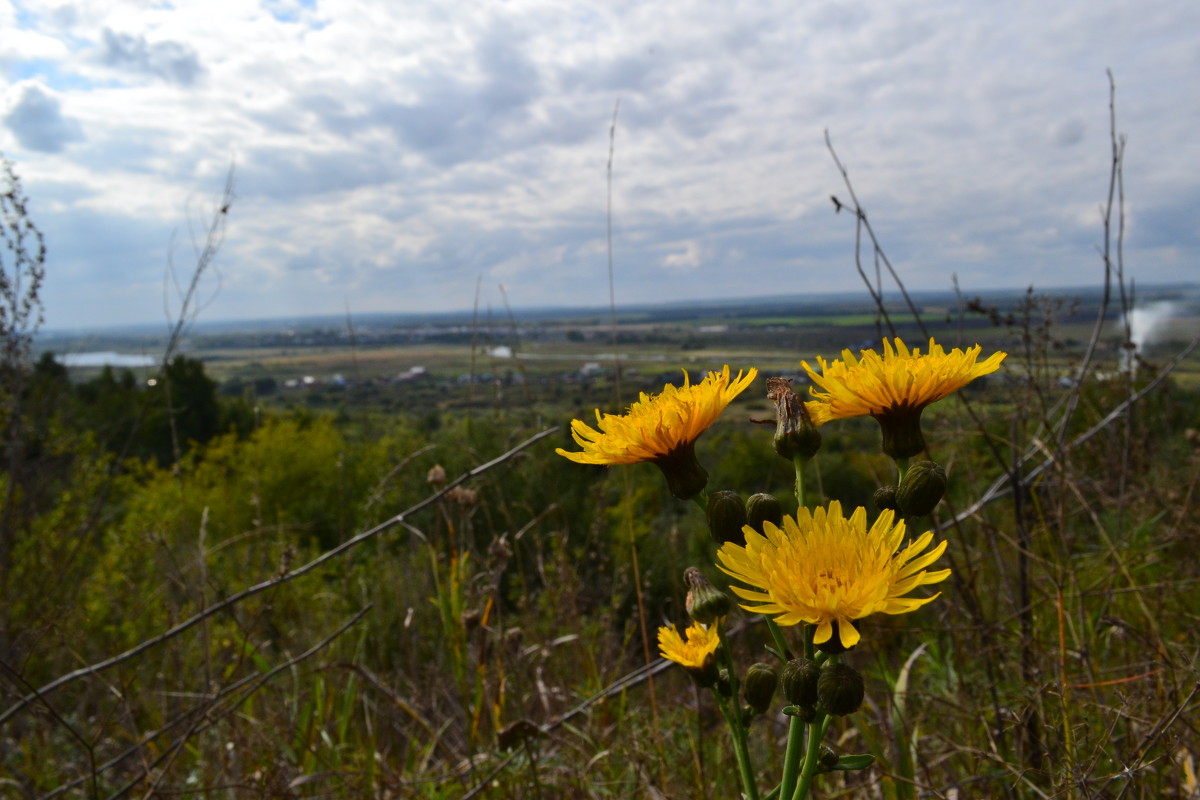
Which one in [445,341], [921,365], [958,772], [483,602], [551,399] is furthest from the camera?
[445,341]

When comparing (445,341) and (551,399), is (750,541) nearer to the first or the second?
(551,399)

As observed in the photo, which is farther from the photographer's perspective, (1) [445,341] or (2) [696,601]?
(1) [445,341]

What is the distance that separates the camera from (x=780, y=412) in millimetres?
1055

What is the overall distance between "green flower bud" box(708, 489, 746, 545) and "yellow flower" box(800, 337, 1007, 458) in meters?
0.20

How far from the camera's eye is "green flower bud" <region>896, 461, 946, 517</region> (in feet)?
2.92

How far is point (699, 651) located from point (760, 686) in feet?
0.41

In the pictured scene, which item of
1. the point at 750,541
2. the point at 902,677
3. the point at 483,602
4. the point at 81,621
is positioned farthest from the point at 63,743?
the point at 750,541

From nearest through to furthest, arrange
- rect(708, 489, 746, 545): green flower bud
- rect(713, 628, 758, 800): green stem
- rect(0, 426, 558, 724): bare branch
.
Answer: rect(713, 628, 758, 800): green stem → rect(708, 489, 746, 545): green flower bud → rect(0, 426, 558, 724): bare branch

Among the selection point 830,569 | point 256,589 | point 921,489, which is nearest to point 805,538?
point 830,569

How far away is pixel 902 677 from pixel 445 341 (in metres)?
6.73

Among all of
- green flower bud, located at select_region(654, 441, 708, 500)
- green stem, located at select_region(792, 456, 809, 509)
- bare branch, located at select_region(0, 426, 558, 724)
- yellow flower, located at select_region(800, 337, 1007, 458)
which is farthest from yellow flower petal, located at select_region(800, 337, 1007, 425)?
bare branch, located at select_region(0, 426, 558, 724)

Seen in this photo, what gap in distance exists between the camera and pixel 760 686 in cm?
101

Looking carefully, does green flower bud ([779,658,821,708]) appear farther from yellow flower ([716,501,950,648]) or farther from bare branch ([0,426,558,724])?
bare branch ([0,426,558,724])

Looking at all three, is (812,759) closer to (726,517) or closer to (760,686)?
(760,686)
